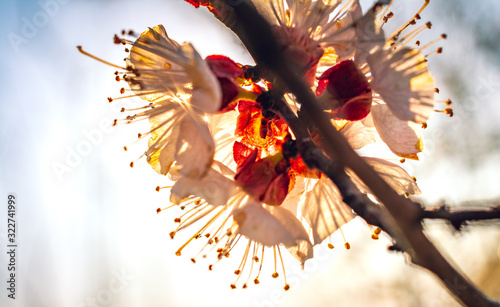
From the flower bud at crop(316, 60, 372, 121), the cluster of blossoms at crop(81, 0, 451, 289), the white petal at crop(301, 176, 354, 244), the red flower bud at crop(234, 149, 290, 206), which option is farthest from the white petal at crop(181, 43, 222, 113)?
the white petal at crop(301, 176, 354, 244)

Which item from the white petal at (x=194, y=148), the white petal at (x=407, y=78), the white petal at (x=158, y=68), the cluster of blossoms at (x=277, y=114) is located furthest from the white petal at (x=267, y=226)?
the white petal at (x=407, y=78)

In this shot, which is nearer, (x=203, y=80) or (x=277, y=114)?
(x=203, y=80)

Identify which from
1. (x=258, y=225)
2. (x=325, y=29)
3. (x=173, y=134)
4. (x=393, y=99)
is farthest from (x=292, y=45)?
(x=258, y=225)

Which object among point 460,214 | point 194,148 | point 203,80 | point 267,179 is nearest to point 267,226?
point 267,179

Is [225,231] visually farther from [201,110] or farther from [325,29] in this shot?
[325,29]

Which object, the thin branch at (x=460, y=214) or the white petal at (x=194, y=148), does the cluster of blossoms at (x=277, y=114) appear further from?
the thin branch at (x=460, y=214)

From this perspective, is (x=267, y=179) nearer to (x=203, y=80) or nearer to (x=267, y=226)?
(x=267, y=226)
